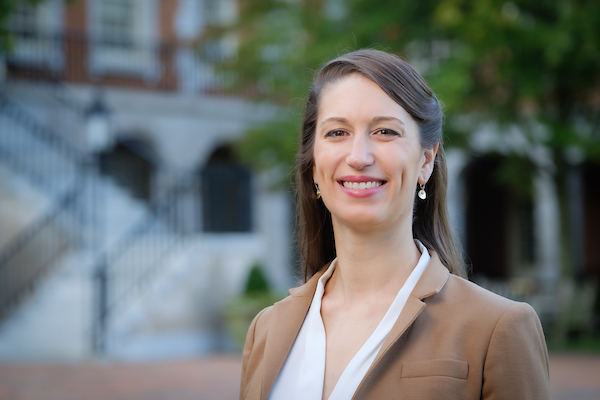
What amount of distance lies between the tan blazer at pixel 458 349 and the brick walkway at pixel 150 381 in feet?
21.2

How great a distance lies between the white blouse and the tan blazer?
0.05 meters

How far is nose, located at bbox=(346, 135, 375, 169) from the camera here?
1980mm

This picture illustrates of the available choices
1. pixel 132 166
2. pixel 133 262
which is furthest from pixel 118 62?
pixel 133 262

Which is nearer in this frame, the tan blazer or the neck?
the tan blazer

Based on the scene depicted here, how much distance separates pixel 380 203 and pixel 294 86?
995cm

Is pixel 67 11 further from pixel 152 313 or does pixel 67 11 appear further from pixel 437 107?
pixel 437 107

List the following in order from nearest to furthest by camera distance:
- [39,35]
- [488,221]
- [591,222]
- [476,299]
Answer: [476,299] → [39,35] → [591,222] → [488,221]

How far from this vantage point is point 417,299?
1.98 m

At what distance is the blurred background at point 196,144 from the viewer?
38.9ft

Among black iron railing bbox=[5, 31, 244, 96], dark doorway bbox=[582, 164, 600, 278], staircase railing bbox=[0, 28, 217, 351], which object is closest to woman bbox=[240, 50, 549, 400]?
staircase railing bbox=[0, 28, 217, 351]

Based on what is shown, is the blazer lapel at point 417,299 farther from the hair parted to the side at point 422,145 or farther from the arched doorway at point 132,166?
the arched doorway at point 132,166

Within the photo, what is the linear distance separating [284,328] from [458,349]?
54 cm

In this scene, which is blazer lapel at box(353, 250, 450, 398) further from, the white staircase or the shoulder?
the white staircase

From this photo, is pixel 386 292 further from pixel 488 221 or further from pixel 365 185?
pixel 488 221
